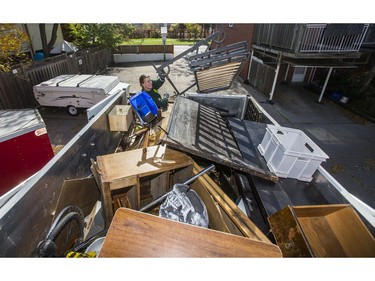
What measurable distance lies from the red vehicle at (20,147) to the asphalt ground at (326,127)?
2.61 meters

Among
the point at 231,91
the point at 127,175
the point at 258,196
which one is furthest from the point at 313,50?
the point at 127,175

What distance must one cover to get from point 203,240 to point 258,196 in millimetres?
1602

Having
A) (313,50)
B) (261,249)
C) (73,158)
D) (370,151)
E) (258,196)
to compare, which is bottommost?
(370,151)

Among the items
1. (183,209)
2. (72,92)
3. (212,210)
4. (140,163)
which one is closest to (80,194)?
(140,163)

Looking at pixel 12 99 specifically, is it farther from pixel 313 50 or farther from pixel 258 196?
pixel 313 50

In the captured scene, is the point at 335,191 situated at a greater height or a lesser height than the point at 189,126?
lesser

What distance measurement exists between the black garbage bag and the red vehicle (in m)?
3.55

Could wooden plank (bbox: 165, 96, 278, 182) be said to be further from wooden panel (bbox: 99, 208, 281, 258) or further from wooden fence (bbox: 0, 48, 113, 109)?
wooden fence (bbox: 0, 48, 113, 109)

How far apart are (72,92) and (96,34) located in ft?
36.1

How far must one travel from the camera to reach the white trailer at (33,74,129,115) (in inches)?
319

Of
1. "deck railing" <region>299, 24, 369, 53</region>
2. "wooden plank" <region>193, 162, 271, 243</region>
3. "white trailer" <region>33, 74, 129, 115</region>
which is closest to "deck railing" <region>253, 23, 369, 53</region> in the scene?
"deck railing" <region>299, 24, 369, 53</region>

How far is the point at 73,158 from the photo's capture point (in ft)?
9.46

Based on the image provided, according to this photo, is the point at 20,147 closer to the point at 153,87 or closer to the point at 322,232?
the point at 153,87

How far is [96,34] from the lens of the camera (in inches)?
644
